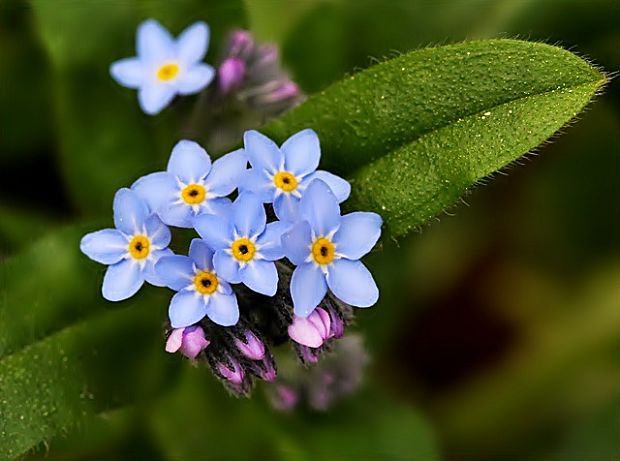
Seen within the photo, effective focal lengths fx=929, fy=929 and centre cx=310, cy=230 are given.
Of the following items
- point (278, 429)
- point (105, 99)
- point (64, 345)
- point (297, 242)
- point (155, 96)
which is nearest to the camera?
point (297, 242)

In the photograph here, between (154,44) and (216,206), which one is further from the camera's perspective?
(154,44)

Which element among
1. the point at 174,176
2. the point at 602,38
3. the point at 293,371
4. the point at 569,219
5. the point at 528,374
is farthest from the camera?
the point at 569,219

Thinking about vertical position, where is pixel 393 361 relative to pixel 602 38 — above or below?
below

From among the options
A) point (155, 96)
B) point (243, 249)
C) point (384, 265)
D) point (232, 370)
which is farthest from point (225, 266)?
point (384, 265)

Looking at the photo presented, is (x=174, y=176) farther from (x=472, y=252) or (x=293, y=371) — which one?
(x=472, y=252)

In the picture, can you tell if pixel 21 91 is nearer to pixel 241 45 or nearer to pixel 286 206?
pixel 241 45

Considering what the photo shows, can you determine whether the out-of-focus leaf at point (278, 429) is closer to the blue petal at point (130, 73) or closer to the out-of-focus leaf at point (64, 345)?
the out-of-focus leaf at point (64, 345)

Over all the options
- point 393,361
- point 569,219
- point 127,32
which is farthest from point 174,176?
point 569,219
